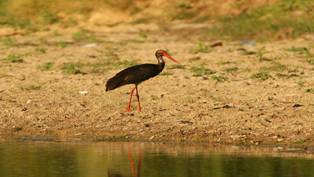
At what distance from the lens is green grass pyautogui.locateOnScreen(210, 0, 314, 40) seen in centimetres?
2045

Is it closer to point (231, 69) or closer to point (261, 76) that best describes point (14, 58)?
point (231, 69)

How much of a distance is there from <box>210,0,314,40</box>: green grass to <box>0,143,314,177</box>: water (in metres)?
8.39

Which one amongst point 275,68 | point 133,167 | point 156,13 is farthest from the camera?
point 156,13

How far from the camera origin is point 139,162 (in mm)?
11328

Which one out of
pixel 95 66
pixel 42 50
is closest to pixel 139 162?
pixel 95 66

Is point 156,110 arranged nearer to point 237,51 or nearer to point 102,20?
point 237,51

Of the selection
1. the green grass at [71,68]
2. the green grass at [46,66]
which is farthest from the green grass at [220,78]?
the green grass at [46,66]

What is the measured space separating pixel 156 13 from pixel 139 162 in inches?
461

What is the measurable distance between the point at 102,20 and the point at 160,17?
3.92ft

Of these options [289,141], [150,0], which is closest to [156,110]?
[289,141]

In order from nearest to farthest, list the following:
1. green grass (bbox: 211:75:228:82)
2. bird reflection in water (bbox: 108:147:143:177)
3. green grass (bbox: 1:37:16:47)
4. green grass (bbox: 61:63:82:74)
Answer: bird reflection in water (bbox: 108:147:143:177), green grass (bbox: 211:75:228:82), green grass (bbox: 61:63:82:74), green grass (bbox: 1:37:16:47)

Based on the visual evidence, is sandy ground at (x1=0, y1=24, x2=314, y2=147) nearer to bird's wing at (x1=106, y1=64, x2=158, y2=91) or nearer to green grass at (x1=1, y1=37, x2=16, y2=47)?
green grass at (x1=1, y1=37, x2=16, y2=47)

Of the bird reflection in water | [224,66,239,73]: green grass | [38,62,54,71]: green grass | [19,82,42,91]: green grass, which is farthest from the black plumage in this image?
[38,62,54,71]: green grass

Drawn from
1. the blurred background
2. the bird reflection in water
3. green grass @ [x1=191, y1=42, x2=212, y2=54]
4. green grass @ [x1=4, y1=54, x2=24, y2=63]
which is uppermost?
the blurred background
